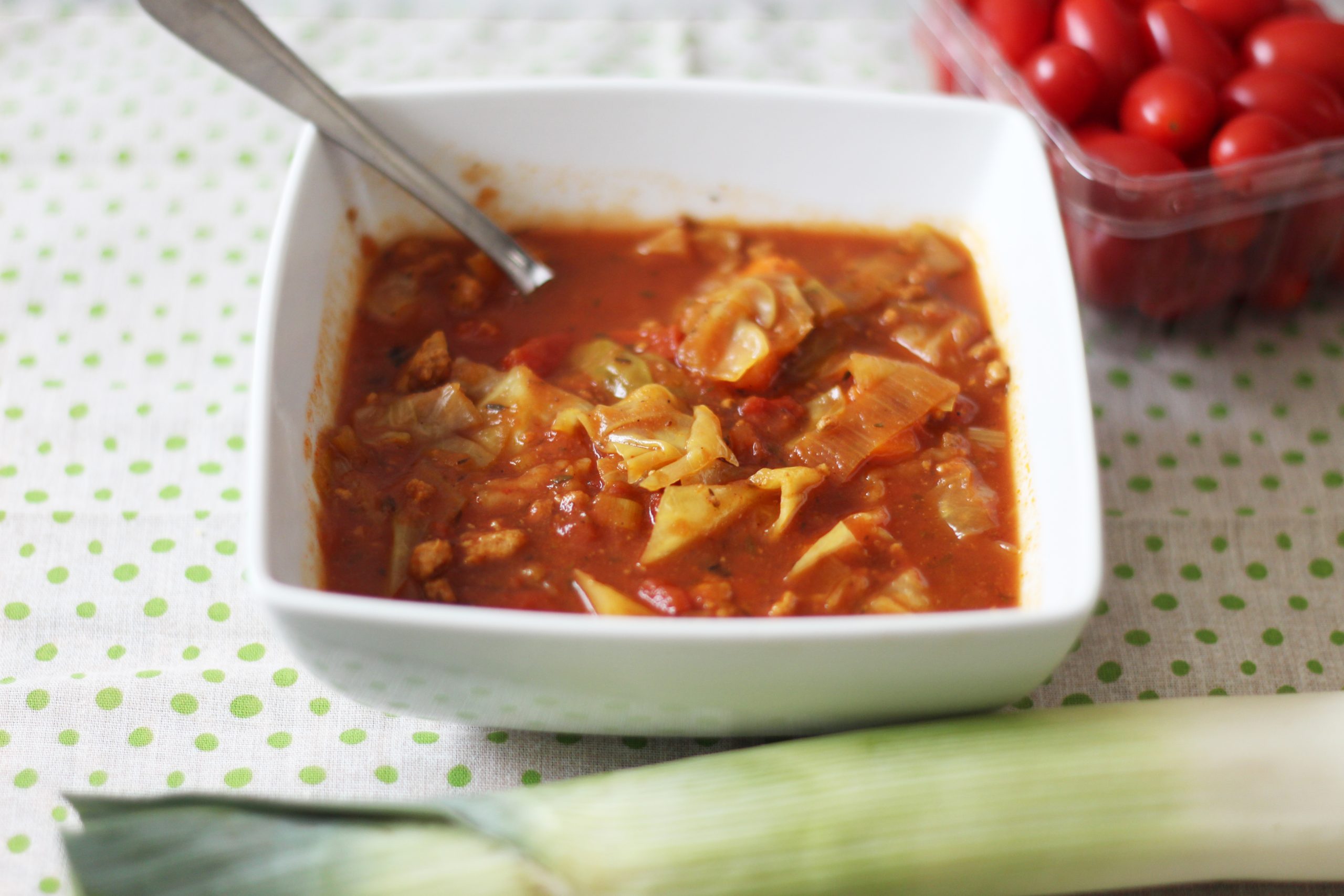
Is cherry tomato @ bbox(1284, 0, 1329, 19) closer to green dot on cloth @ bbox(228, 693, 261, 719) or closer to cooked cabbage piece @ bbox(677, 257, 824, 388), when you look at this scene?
cooked cabbage piece @ bbox(677, 257, 824, 388)

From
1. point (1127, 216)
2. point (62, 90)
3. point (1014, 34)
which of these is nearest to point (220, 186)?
point (62, 90)

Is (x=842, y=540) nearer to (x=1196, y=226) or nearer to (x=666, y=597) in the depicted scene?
(x=666, y=597)

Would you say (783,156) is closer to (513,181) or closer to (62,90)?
(513,181)

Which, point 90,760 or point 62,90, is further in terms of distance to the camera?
point 62,90

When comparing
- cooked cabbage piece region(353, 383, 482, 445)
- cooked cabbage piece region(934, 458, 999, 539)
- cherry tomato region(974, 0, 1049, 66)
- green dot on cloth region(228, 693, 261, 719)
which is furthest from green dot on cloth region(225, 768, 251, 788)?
cherry tomato region(974, 0, 1049, 66)

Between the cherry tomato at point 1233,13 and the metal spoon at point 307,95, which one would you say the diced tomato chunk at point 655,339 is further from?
the cherry tomato at point 1233,13

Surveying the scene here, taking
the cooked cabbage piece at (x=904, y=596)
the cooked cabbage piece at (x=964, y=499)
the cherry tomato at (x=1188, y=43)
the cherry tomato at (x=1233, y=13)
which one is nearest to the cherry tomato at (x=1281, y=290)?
the cherry tomato at (x=1188, y=43)
